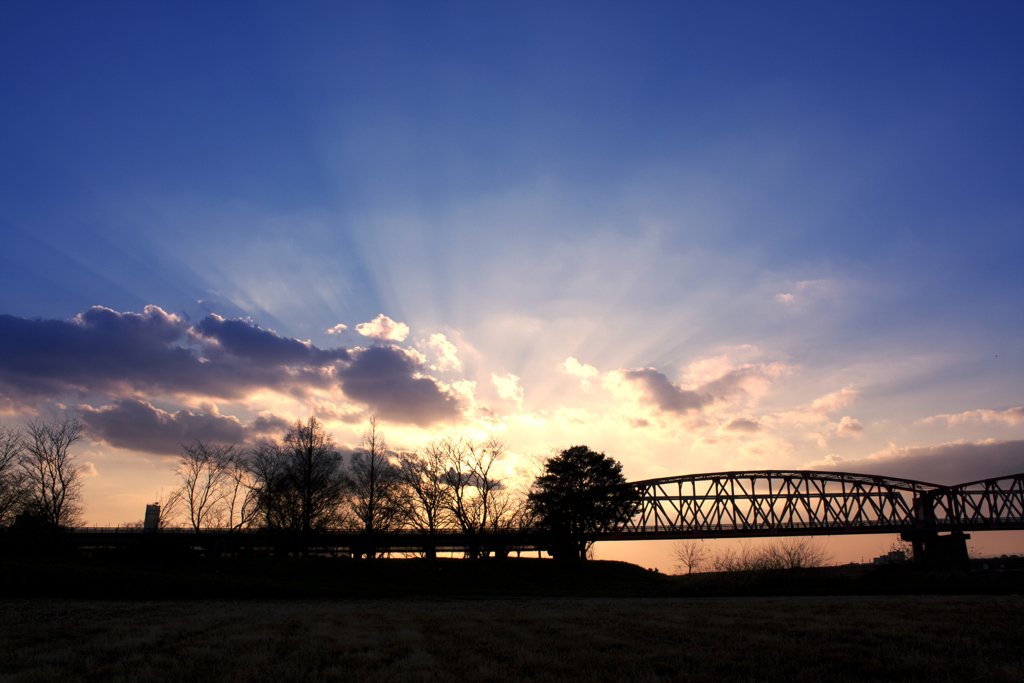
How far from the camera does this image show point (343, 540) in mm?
64188

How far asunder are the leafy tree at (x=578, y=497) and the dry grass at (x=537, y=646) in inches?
A: 1954

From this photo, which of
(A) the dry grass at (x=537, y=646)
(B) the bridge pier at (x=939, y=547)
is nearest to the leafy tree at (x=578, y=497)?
(B) the bridge pier at (x=939, y=547)

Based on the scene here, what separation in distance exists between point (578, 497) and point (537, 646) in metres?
57.9

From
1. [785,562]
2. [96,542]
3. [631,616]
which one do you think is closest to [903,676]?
[631,616]

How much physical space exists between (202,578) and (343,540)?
99.7ft

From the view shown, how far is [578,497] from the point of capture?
226 ft

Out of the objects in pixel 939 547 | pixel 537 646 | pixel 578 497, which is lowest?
pixel 939 547

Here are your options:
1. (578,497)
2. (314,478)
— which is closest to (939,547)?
(578,497)

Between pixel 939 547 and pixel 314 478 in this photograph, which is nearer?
pixel 314 478

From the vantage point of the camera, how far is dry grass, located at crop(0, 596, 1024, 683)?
1003 cm

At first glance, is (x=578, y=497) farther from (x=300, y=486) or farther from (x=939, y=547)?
(x=939, y=547)

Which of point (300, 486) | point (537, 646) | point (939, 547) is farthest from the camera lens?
point (939, 547)

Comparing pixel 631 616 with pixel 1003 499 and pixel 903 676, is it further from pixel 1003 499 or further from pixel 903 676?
pixel 1003 499

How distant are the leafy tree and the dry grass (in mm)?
49631
